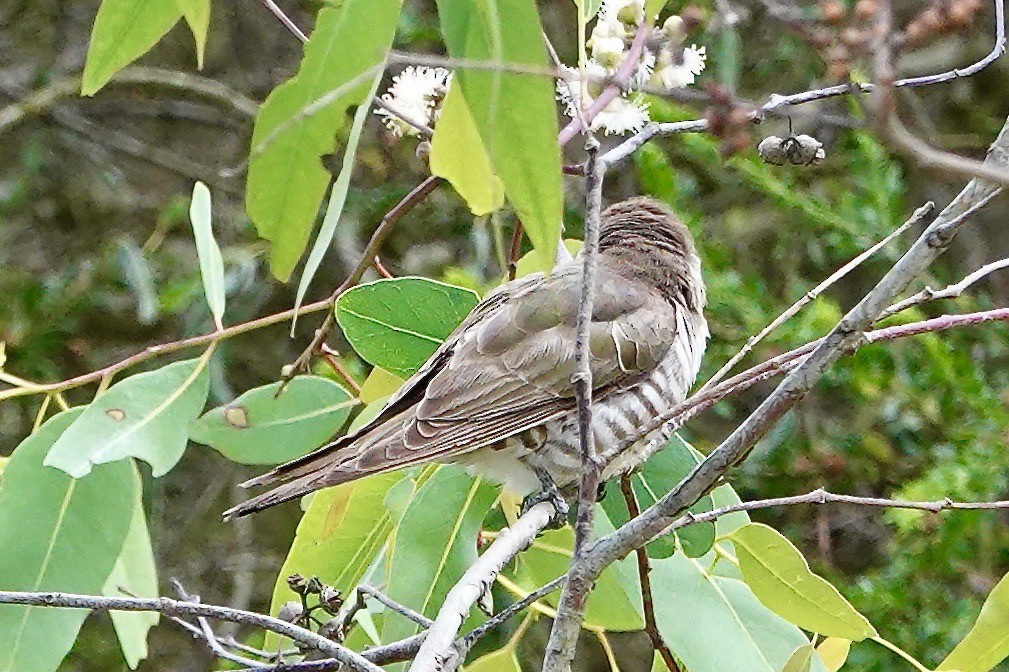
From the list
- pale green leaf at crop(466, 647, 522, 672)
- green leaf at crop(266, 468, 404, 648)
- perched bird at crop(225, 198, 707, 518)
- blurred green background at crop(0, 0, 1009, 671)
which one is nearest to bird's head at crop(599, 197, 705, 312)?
perched bird at crop(225, 198, 707, 518)

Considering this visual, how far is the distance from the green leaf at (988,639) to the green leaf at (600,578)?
36 centimetres

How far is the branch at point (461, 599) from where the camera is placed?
923mm

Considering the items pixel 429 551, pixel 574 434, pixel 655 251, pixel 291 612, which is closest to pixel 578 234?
pixel 655 251

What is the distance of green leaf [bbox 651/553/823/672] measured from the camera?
4.93ft

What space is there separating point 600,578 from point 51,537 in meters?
0.66

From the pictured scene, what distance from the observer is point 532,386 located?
5.42 ft

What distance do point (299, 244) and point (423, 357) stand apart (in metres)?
0.55

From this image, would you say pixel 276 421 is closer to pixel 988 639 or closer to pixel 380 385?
pixel 380 385

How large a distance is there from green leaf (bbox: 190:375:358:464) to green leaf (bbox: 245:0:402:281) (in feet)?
1.47

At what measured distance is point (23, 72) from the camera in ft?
11.4

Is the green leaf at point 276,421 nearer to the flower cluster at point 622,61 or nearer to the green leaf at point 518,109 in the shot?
the flower cluster at point 622,61

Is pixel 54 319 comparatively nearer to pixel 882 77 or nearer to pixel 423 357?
pixel 423 357

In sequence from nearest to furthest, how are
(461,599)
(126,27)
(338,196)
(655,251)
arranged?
(461,599)
(338,196)
(126,27)
(655,251)

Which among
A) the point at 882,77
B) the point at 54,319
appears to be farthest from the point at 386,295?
the point at 54,319
